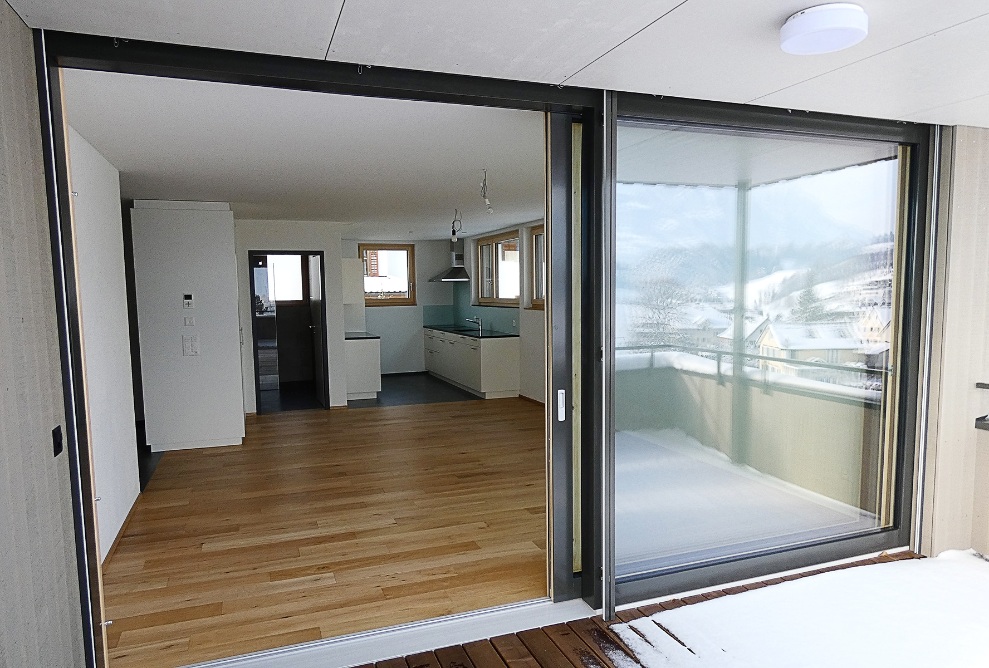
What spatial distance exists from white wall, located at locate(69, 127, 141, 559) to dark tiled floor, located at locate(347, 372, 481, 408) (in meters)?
3.78

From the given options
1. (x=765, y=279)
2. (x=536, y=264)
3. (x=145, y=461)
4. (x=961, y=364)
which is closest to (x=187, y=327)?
(x=145, y=461)

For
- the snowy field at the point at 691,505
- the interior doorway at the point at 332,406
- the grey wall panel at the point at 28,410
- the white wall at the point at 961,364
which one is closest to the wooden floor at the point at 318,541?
the interior doorway at the point at 332,406

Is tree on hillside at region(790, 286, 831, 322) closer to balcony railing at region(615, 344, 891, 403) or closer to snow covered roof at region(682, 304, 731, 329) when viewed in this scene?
balcony railing at region(615, 344, 891, 403)

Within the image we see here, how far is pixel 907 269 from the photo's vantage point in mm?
3393

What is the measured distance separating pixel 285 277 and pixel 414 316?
284 cm

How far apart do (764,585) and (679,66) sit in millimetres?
2411

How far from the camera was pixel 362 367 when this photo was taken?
828 centimetres

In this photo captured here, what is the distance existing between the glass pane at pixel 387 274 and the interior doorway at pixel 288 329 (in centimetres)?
198

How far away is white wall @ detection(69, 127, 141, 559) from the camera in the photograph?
11.1 ft

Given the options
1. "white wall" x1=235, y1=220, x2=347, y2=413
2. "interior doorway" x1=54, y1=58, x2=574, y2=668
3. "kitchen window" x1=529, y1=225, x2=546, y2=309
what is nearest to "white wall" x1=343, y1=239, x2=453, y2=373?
"interior doorway" x1=54, y1=58, x2=574, y2=668

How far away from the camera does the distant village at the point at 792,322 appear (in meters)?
2.90

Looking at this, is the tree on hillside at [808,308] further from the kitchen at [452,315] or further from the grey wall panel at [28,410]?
the kitchen at [452,315]

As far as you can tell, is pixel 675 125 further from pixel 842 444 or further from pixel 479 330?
pixel 479 330

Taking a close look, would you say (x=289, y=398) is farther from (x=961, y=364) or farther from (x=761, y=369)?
(x=961, y=364)
